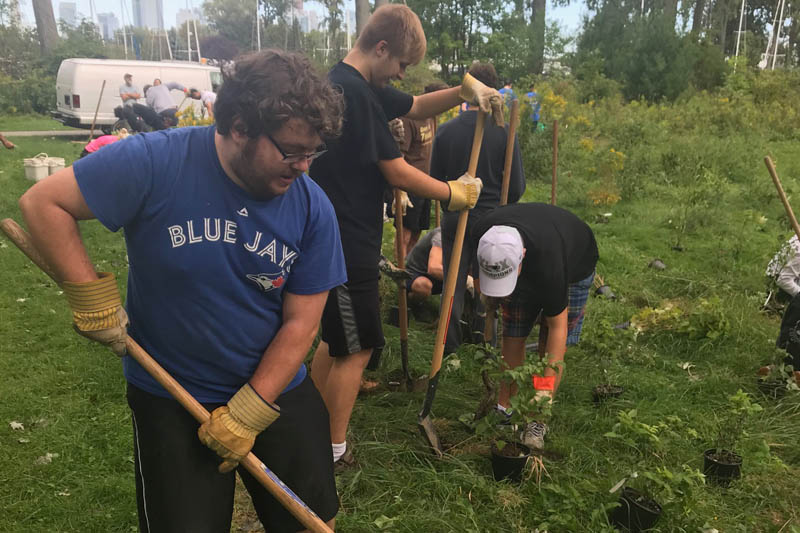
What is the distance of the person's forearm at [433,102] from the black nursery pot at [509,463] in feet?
5.88

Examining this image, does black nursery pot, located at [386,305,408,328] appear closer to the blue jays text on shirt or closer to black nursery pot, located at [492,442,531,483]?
black nursery pot, located at [492,442,531,483]

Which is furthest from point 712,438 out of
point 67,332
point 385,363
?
point 67,332

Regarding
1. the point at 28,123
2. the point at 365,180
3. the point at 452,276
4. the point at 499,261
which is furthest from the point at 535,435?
the point at 28,123

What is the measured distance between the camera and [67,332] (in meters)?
5.02

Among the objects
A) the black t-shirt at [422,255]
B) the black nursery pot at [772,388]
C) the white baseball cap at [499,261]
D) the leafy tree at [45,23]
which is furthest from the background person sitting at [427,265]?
the leafy tree at [45,23]

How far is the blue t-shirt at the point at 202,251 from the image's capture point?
66.1 inches

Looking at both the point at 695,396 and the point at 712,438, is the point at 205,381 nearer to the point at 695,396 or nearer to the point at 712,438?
the point at 712,438

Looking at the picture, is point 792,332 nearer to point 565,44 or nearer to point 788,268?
point 788,268

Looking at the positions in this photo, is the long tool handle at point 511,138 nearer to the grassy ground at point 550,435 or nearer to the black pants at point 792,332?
the grassy ground at point 550,435

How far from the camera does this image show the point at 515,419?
3045mm

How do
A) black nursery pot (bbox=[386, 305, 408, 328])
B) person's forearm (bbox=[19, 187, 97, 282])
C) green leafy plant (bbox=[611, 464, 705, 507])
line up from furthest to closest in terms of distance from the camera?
black nursery pot (bbox=[386, 305, 408, 328]) → green leafy plant (bbox=[611, 464, 705, 507]) → person's forearm (bbox=[19, 187, 97, 282])

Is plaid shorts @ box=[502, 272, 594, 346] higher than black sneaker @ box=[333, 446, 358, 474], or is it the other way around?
plaid shorts @ box=[502, 272, 594, 346]

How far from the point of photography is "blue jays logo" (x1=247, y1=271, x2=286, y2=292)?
1.84m

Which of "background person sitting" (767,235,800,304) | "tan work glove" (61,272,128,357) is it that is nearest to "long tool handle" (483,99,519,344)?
"tan work glove" (61,272,128,357)
